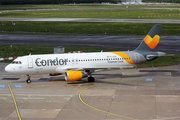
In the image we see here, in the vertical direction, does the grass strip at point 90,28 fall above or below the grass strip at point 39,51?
above

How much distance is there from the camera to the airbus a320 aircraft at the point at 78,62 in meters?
42.1

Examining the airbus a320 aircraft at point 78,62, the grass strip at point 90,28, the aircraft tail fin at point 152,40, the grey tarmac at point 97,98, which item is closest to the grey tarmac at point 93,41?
the grass strip at point 90,28

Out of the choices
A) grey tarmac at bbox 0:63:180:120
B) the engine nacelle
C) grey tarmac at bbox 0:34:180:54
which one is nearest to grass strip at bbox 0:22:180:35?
grey tarmac at bbox 0:34:180:54

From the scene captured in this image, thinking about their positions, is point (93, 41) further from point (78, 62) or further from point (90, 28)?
point (78, 62)

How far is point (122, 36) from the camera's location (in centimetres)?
9519

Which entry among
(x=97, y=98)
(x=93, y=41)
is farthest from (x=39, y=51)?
(x=97, y=98)

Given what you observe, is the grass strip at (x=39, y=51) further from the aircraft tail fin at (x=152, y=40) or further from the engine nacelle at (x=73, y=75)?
the engine nacelle at (x=73, y=75)

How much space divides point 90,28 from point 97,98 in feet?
254

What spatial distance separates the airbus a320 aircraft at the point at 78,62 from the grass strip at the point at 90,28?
53347 millimetres

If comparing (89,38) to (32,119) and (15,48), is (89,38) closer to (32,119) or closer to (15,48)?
(15,48)

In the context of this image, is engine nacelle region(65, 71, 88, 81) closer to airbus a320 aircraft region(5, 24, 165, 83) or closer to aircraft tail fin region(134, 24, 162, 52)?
airbus a320 aircraft region(5, 24, 165, 83)

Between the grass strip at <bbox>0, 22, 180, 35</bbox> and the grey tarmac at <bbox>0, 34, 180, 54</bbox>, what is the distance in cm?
886

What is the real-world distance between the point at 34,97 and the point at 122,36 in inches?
2473

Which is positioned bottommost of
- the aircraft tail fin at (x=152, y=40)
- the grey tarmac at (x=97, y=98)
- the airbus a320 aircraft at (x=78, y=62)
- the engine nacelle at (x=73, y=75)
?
the grey tarmac at (x=97, y=98)
